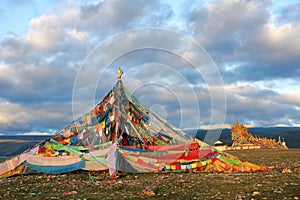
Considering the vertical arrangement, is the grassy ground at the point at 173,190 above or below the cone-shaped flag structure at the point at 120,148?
below

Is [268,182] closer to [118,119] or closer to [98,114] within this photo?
[118,119]

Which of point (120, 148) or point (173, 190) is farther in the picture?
point (120, 148)

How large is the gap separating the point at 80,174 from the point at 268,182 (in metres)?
11.3

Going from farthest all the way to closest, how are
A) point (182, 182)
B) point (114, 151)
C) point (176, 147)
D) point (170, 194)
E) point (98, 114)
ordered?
point (98, 114) → point (176, 147) → point (114, 151) → point (182, 182) → point (170, 194)

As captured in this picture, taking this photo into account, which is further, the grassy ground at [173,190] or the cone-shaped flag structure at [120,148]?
the cone-shaped flag structure at [120,148]

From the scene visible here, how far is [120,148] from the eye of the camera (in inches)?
791

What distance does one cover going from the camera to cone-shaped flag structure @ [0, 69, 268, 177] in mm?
20141

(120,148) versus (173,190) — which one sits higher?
(120,148)

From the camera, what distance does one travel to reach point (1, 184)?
17203 mm

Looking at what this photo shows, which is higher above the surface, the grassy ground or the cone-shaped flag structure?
the cone-shaped flag structure

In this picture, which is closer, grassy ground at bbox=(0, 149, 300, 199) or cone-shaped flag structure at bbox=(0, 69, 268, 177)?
grassy ground at bbox=(0, 149, 300, 199)

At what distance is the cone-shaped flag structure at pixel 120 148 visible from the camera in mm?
20141

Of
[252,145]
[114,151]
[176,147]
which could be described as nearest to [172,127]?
[176,147]

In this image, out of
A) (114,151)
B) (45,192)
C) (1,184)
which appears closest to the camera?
(45,192)
